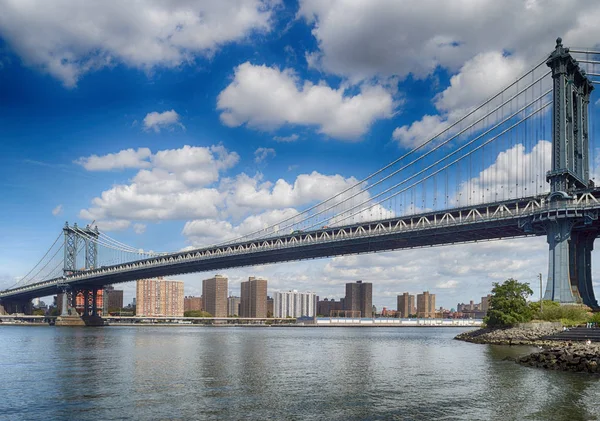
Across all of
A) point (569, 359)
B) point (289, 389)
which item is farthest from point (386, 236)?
point (289, 389)

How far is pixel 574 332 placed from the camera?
52.2 meters

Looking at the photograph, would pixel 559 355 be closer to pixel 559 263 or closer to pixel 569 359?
pixel 569 359

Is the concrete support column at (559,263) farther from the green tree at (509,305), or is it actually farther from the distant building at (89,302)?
the distant building at (89,302)

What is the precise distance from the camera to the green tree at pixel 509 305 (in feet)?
212

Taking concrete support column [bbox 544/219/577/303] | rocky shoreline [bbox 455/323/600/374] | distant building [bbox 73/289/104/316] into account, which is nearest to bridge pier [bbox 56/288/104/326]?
distant building [bbox 73/289/104/316]

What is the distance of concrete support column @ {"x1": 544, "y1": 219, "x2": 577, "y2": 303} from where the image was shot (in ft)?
204

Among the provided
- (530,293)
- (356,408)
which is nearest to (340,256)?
(530,293)

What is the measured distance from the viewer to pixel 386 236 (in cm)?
8625

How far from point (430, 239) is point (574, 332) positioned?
35016mm

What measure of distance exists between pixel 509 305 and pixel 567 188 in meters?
13.7

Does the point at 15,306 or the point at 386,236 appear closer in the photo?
the point at 386,236

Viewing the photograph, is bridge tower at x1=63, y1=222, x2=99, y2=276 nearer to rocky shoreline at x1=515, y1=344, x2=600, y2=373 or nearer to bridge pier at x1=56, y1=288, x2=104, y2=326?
bridge pier at x1=56, y1=288, x2=104, y2=326

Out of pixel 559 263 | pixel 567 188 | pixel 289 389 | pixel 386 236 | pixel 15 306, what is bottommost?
pixel 15 306

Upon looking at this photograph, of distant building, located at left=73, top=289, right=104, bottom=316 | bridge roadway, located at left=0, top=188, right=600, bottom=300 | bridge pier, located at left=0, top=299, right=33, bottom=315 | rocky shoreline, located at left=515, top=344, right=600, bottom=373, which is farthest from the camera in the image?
bridge pier, located at left=0, top=299, right=33, bottom=315
